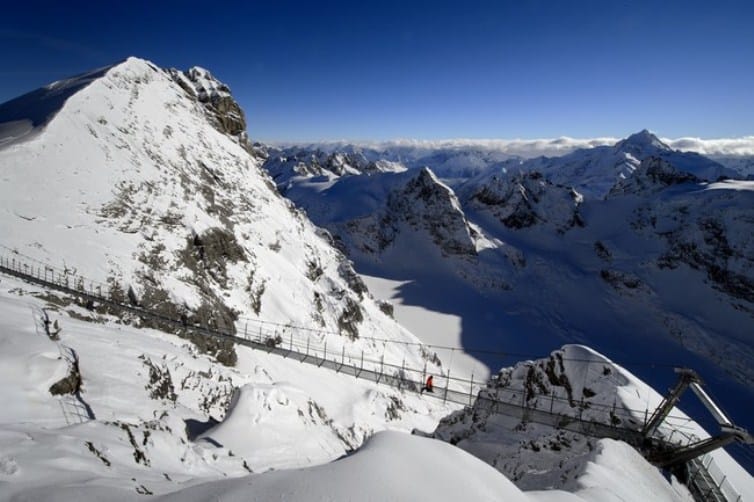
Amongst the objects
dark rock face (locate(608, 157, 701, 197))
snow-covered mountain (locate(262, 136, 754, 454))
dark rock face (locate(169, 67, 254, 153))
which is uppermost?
dark rock face (locate(169, 67, 254, 153))

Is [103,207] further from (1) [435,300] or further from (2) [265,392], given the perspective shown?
(1) [435,300]

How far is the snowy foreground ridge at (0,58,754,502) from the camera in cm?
735

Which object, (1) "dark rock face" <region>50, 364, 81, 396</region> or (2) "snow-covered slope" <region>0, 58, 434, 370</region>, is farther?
(2) "snow-covered slope" <region>0, 58, 434, 370</region>

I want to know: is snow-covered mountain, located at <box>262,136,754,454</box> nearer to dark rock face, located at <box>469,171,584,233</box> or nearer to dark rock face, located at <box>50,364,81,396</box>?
dark rock face, located at <box>469,171,584,233</box>

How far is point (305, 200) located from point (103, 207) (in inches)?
4265

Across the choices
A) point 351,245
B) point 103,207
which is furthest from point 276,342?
point 351,245

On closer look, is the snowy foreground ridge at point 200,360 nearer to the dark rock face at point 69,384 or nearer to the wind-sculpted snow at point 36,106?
the dark rock face at point 69,384

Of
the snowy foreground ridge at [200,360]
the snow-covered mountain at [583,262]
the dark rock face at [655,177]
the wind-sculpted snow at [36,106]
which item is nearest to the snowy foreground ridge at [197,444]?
the snowy foreground ridge at [200,360]

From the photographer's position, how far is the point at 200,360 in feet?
63.1

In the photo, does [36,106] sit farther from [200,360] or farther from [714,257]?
[714,257]

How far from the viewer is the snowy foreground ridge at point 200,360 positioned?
24.1 ft

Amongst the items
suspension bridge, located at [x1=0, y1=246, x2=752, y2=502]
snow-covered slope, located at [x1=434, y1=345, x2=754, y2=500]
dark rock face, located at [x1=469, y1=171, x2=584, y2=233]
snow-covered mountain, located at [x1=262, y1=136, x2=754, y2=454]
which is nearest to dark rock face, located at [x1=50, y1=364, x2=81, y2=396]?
suspension bridge, located at [x1=0, y1=246, x2=752, y2=502]

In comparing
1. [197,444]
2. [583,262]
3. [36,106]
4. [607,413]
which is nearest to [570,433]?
[607,413]

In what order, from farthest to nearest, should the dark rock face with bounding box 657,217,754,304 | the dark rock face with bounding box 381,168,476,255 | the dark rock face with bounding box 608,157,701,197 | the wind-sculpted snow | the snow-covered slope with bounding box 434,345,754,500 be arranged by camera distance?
the dark rock face with bounding box 381,168,476,255 → the dark rock face with bounding box 608,157,701,197 → the dark rock face with bounding box 657,217,754,304 → the wind-sculpted snow → the snow-covered slope with bounding box 434,345,754,500
